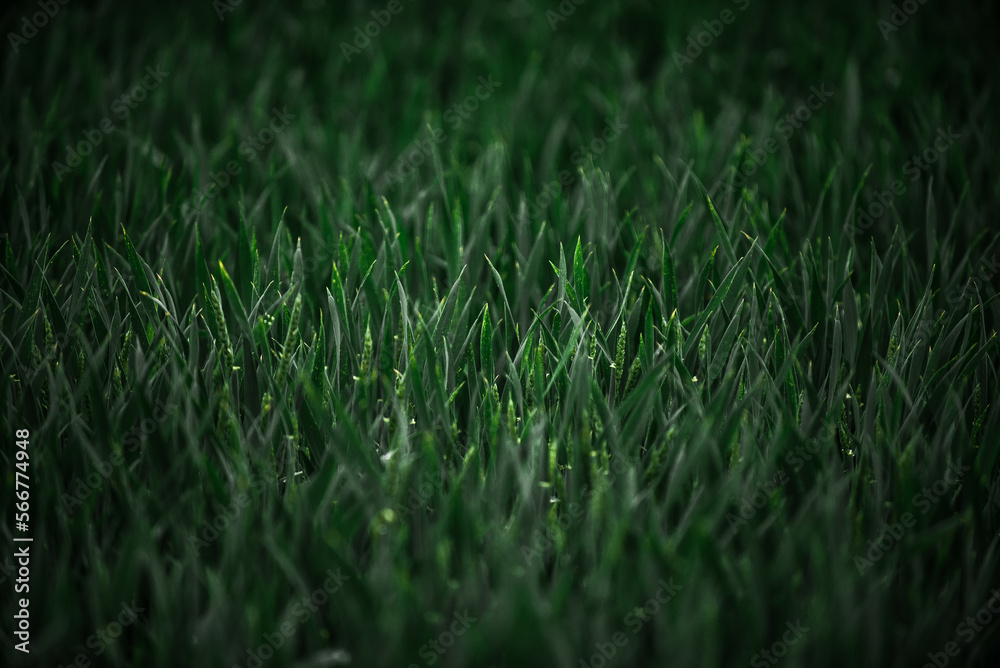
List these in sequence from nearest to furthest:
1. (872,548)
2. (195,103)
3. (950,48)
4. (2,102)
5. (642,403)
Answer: (872,548)
(642,403)
(2,102)
(195,103)
(950,48)

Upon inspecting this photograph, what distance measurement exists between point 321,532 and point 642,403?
0.48 metres

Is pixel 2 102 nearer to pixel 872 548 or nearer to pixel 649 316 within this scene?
pixel 649 316

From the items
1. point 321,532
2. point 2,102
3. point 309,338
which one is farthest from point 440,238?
point 2,102

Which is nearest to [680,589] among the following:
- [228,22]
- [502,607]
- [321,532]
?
[502,607]

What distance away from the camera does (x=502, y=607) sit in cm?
95

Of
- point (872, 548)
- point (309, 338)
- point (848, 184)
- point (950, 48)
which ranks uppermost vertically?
point (950, 48)

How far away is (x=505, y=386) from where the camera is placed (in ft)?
4.34

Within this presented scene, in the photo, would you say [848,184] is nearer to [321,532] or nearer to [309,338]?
[309,338]

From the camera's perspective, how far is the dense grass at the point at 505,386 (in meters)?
0.98

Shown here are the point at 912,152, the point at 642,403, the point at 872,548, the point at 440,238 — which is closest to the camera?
the point at 872,548

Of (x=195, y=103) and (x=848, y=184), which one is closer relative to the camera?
(x=848, y=184)

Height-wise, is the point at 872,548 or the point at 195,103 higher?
the point at 195,103

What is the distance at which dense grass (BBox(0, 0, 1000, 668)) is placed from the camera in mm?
984

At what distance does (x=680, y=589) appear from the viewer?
0.98 m
